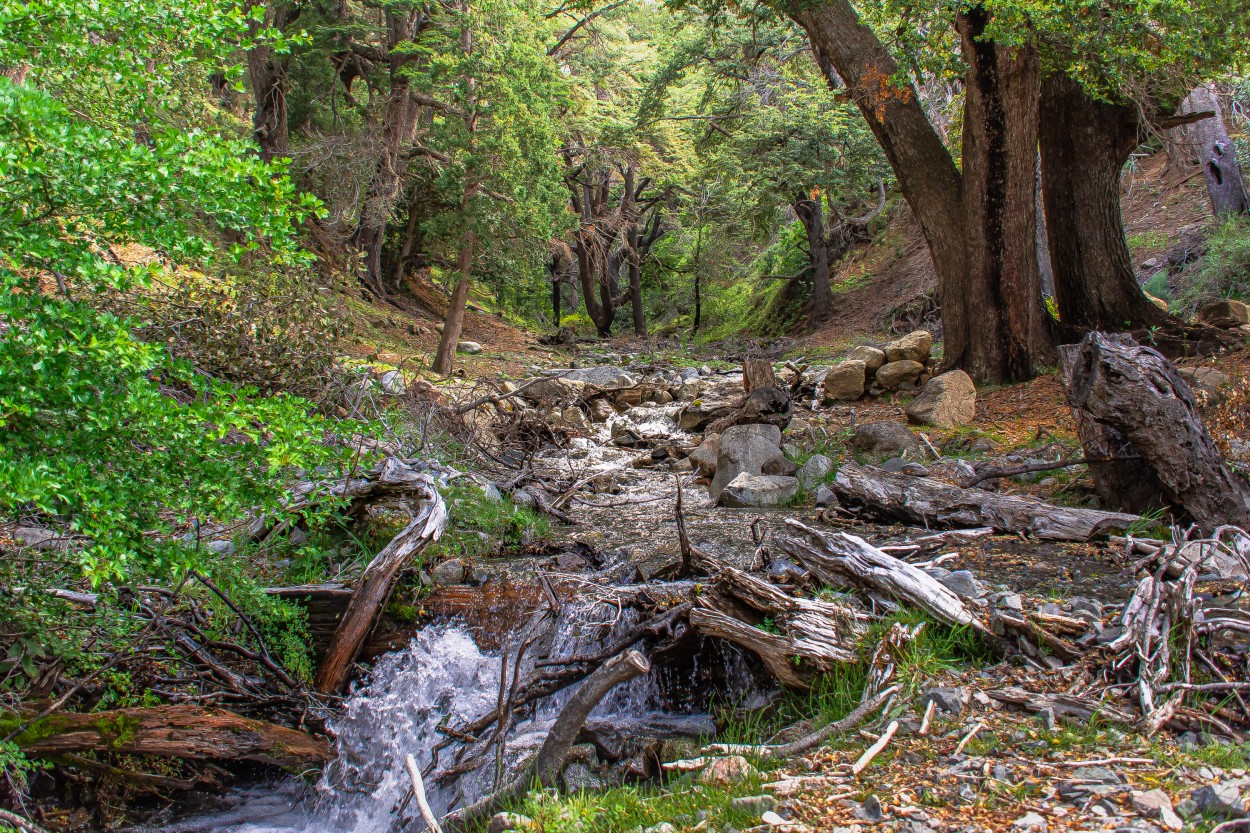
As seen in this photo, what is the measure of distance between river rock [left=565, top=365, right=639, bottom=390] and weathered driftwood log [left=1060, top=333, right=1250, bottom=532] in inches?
336

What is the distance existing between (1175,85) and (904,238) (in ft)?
44.1

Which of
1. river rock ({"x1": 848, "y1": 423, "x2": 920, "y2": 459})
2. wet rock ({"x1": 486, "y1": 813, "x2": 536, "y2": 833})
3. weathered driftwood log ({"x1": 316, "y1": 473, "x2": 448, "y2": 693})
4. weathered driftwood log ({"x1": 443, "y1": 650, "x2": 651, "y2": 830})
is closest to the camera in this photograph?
wet rock ({"x1": 486, "y1": 813, "x2": 536, "y2": 833})

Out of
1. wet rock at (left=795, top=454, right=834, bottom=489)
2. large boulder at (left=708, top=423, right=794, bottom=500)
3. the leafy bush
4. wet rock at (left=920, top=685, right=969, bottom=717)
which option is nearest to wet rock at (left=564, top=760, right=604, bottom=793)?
wet rock at (left=920, top=685, right=969, bottom=717)

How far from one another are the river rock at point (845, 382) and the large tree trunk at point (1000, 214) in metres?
1.40

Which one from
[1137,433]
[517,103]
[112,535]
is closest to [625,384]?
[517,103]

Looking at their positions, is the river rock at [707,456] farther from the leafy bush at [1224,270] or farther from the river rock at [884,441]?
the leafy bush at [1224,270]

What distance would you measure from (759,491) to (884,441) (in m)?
1.43

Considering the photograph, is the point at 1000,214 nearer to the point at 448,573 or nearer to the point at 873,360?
the point at 873,360

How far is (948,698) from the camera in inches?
112

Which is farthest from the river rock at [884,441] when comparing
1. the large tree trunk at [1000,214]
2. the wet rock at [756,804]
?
the wet rock at [756,804]

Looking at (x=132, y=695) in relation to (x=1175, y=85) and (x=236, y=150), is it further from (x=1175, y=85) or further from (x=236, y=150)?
(x=1175, y=85)

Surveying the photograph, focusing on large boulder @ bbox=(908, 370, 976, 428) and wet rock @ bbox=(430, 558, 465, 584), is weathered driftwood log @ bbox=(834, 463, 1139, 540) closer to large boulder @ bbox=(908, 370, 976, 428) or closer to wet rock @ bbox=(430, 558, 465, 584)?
large boulder @ bbox=(908, 370, 976, 428)

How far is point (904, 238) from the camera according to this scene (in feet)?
69.7

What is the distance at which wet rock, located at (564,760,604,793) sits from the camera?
300cm
